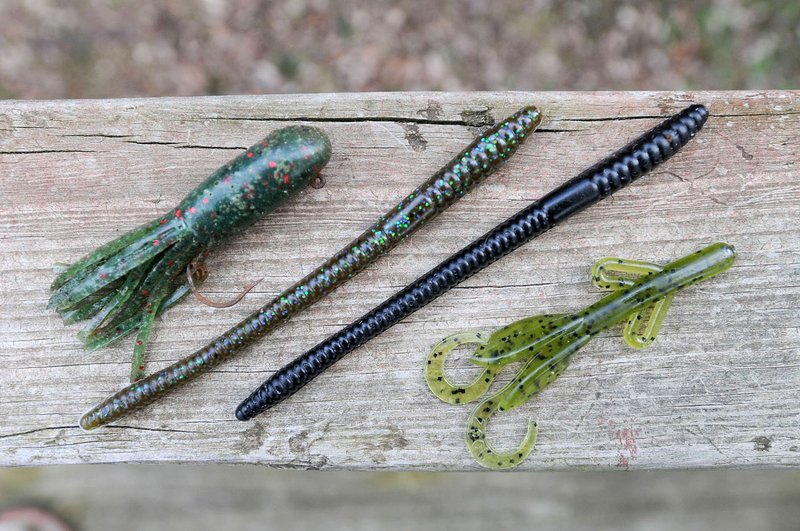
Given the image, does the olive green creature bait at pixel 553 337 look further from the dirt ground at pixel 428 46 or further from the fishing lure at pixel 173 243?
the dirt ground at pixel 428 46

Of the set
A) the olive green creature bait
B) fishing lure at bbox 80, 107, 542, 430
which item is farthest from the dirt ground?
the olive green creature bait

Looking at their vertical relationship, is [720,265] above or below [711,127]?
below

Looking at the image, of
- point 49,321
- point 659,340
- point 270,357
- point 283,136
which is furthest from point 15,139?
point 659,340

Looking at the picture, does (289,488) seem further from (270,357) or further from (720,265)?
(720,265)

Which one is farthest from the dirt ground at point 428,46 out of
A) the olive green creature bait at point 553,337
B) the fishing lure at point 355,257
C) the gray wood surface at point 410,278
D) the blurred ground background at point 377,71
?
the olive green creature bait at point 553,337

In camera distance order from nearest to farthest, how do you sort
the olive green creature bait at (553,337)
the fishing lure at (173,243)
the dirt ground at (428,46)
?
the fishing lure at (173,243), the olive green creature bait at (553,337), the dirt ground at (428,46)

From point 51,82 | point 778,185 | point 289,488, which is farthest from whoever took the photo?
point 51,82
